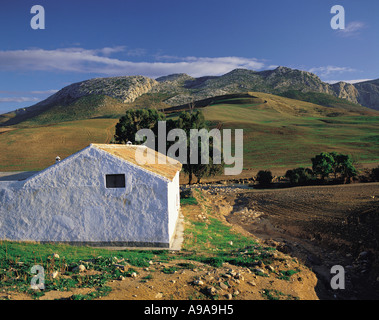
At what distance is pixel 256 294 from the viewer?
8.87 metres

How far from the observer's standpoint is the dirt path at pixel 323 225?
468 inches

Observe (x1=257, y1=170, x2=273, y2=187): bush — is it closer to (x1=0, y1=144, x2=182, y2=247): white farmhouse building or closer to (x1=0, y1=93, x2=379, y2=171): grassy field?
(x1=0, y1=93, x2=379, y2=171): grassy field

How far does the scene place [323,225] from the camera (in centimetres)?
1756

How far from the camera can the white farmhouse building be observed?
13023 millimetres

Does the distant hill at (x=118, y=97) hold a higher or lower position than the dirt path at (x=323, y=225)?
higher

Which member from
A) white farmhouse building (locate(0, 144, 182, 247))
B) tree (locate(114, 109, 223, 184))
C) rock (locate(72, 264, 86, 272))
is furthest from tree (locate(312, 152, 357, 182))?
rock (locate(72, 264, 86, 272))

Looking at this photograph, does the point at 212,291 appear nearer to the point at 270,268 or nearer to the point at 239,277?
the point at 239,277

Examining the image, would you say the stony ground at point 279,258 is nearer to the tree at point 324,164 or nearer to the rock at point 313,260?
the rock at point 313,260

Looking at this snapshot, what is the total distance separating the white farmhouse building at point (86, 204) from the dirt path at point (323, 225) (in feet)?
22.5

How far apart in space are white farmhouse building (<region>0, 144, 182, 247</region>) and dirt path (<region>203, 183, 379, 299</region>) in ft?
22.5

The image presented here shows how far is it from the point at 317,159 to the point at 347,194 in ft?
28.0

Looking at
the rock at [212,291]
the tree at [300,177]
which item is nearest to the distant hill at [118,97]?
the tree at [300,177]

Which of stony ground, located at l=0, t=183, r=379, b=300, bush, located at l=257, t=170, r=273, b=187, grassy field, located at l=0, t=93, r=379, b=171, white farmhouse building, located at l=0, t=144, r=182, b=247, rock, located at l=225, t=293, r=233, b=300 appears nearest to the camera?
rock, located at l=225, t=293, r=233, b=300
